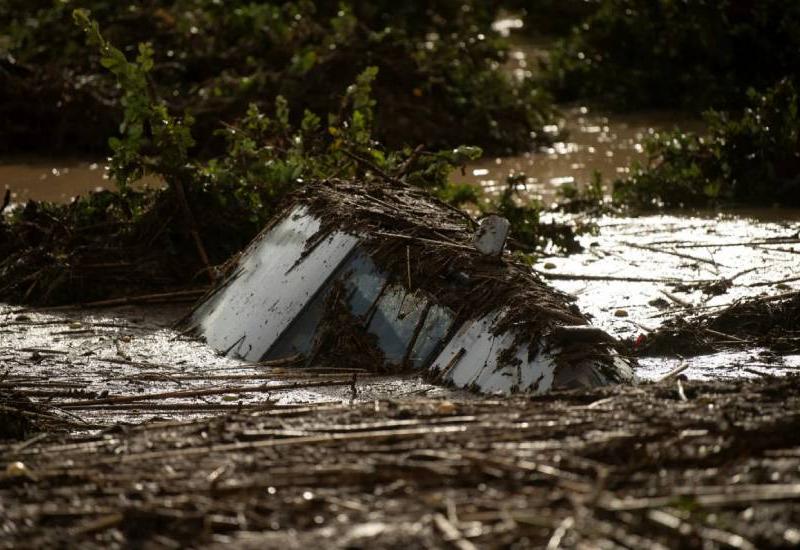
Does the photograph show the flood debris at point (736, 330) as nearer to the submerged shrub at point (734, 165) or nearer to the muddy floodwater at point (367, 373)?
the muddy floodwater at point (367, 373)

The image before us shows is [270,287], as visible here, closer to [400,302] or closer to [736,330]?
[400,302]

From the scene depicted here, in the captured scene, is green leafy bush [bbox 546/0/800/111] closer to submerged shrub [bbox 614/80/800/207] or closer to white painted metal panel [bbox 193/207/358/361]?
submerged shrub [bbox 614/80/800/207]

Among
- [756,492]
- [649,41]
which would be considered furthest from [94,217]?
[649,41]

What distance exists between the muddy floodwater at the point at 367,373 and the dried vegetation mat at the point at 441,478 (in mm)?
1222

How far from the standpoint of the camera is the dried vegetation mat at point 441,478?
3.27m

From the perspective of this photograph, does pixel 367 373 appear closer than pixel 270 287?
Yes

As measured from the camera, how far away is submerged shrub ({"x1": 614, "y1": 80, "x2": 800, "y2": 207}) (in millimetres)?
10180

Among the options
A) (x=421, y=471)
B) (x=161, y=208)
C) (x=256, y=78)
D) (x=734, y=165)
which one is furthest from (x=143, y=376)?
(x=256, y=78)

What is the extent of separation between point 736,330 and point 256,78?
738cm

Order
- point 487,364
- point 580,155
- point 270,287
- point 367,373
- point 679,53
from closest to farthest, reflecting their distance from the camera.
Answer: point 487,364 < point 367,373 < point 270,287 < point 580,155 < point 679,53

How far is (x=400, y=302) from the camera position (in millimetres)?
6156

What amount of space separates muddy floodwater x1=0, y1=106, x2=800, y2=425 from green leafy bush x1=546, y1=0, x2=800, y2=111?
4.67 metres

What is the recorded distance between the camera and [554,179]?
11906mm

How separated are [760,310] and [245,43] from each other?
8578mm
